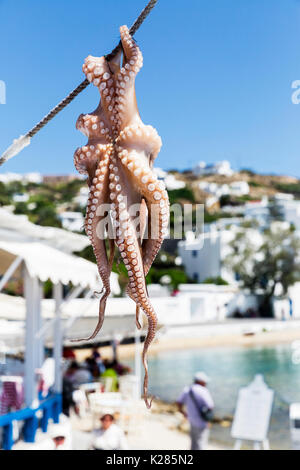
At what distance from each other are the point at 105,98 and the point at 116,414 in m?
9.03

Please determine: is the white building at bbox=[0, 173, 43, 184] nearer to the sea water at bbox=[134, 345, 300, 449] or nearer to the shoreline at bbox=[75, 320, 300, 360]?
the shoreline at bbox=[75, 320, 300, 360]

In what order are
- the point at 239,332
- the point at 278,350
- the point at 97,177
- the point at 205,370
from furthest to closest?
the point at 239,332 < the point at 278,350 < the point at 205,370 < the point at 97,177

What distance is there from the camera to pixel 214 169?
127938 mm

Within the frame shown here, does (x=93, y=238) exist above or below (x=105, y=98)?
below

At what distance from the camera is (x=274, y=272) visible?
4859cm

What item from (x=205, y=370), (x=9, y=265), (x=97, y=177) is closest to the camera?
(x=97, y=177)

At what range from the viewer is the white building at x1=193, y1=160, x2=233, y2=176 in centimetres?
12744

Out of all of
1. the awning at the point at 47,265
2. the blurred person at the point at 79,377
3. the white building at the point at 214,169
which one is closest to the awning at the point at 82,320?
the blurred person at the point at 79,377

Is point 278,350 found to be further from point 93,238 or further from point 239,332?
point 93,238

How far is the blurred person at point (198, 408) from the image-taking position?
6.58 m

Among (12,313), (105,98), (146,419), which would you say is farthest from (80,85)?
(146,419)

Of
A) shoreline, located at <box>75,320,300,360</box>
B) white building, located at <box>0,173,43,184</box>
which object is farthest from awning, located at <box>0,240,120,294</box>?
A: white building, located at <box>0,173,43,184</box>

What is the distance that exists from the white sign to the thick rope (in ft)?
25.0

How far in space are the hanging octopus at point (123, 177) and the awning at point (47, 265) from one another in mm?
3906
